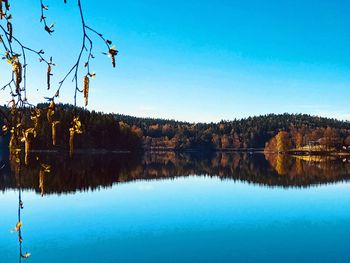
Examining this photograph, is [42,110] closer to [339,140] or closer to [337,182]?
[337,182]

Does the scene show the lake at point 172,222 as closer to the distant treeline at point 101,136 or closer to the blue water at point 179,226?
the blue water at point 179,226

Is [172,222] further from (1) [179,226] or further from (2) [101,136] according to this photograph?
(2) [101,136]

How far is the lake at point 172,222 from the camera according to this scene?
19.2 metres

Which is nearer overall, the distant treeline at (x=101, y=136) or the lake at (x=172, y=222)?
the lake at (x=172, y=222)

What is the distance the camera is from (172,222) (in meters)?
26.5

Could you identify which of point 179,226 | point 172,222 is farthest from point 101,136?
point 179,226

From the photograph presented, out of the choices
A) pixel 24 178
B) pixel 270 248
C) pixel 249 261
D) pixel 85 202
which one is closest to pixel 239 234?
pixel 270 248

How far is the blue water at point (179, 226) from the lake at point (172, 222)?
2.1 inches

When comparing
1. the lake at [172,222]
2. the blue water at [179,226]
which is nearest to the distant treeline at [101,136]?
the lake at [172,222]

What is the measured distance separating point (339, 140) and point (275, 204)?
132 meters

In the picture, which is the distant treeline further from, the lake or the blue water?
the blue water

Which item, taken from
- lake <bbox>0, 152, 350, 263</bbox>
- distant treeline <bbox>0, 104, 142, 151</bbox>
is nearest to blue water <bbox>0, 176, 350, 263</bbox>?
lake <bbox>0, 152, 350, 263</bbox>

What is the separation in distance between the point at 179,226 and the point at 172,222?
4.72 ft

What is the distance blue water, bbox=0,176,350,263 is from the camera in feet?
62.4
